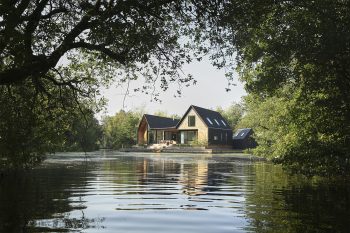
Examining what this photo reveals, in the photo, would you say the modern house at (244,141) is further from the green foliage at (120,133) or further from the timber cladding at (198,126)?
the green foliage at (120,133)

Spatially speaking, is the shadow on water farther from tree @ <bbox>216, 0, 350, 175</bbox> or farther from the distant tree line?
tree @ <bbox>216, 0, 350, 175</bbox>

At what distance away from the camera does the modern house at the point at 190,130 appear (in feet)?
251

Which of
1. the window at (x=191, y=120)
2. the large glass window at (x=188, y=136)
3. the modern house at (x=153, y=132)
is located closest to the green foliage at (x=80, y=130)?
the window at (x=191, y=120)

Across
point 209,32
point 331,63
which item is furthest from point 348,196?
point 209,32

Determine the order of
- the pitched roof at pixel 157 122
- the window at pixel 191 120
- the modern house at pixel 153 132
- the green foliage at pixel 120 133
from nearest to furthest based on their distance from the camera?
the window at pixel 191 120 → the modern house at pixel 153 132 → the pitched roof at pixel 157 122 → the green foliage at pixel 120 133

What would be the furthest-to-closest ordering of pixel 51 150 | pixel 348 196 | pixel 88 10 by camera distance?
pixel 51 150, pixel 348 196, pixel 88 10

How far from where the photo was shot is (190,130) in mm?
78438

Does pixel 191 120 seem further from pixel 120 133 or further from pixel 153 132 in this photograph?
pixel 120 133

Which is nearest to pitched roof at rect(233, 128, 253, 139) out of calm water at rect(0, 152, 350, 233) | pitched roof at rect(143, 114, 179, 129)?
pitched roof at rect(143, 114, 179, 129)

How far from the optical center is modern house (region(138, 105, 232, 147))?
76438 mm

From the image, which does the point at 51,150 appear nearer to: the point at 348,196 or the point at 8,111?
the point at 8,111

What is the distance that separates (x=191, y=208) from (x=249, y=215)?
177 cm

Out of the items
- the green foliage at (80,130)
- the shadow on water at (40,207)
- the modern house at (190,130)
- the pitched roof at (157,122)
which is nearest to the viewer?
the shadow on water at (40,207)

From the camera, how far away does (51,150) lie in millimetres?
20781
